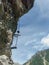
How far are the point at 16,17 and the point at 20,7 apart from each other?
2.74m

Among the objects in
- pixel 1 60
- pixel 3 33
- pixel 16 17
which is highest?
pixel 16 17

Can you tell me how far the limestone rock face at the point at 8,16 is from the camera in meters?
42.1

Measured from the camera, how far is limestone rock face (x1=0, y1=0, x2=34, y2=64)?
42.1 metres

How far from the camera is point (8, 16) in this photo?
44.5 meters

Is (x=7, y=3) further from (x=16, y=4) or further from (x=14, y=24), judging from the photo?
(x=14, y=24)

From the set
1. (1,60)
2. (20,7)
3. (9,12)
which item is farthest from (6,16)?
(1,60)

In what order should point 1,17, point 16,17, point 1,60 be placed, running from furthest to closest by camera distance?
point 16,17, point 1,17, point 1,60

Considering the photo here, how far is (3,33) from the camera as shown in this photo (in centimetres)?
4322

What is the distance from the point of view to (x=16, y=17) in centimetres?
4906

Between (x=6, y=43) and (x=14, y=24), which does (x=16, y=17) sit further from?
(x=6, y=43)

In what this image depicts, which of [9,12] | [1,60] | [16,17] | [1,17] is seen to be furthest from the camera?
[16,17]

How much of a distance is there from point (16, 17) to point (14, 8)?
318 centimetres

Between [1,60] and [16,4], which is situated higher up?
[16,4]

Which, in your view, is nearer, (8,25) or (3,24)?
(3,24)
